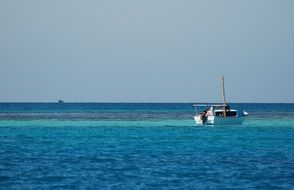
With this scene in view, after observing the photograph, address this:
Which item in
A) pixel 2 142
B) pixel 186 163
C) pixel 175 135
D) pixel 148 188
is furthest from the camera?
pixel 175 135

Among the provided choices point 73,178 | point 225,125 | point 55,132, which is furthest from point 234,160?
point 225,125

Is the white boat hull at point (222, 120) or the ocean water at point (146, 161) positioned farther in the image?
the white boat hull at point (222, 120)

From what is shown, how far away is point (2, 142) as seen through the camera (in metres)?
61.2

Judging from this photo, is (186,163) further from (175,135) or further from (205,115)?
(205,115)

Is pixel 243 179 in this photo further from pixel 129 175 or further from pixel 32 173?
pixel 32 173

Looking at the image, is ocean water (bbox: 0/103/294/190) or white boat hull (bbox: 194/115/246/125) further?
white boat hull (bbox: 194/115/246/125)

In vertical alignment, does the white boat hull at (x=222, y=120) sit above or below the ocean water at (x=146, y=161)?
above

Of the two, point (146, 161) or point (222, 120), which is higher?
point (222, 120)

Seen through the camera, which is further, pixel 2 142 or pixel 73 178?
pixel 2 142

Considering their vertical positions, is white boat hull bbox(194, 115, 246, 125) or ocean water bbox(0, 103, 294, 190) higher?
white boat hull bbox(194, 115, 246, 125)

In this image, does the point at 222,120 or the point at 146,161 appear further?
the point at 222,120

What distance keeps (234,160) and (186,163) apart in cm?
326

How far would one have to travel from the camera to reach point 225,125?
87312mm

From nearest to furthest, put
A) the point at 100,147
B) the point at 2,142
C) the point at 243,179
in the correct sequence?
the point at 243,179 < the point at 100,147 < the point at 2,142
